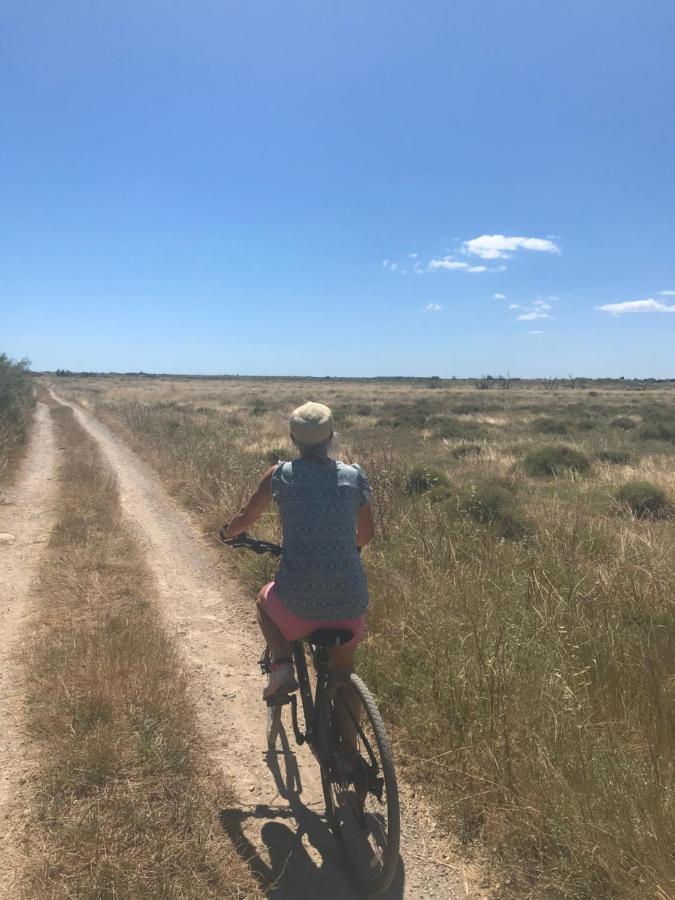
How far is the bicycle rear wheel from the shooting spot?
2.50 metres

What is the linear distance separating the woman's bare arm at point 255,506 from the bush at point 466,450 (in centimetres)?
1445

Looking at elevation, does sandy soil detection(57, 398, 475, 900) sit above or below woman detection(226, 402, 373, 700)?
below

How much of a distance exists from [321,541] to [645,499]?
30.6 feet

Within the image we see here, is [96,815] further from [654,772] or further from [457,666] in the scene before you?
[654,772]

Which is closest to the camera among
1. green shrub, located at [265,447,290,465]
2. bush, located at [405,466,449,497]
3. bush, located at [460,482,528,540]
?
bush, located at [460,482,528,540]

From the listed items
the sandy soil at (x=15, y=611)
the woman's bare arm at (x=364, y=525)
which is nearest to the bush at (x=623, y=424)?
the sandy soil at (x=15, y=611)

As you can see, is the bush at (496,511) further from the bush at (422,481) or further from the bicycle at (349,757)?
the bicycle at (349,757)

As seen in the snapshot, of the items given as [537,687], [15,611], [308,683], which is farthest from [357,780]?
[15,611]

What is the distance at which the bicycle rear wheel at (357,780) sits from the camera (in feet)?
8.21

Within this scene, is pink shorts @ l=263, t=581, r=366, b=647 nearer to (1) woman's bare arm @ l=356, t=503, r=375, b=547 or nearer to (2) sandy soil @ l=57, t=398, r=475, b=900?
(1) woman's bare arm @ l=356, t=503, r=375, b=547

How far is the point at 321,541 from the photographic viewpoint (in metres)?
2.71

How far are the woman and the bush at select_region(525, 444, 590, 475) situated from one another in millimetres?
11968

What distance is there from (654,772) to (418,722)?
1.39m

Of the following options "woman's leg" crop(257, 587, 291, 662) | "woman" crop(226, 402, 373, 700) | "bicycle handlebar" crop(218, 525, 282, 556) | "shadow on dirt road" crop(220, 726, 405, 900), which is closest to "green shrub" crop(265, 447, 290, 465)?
"bicycle handlebar" crop(218, 525, 282, 556)
